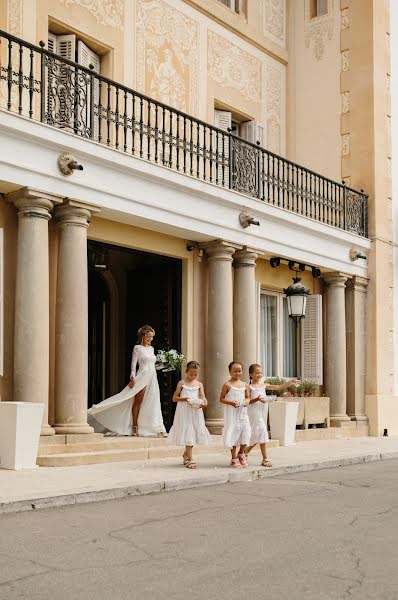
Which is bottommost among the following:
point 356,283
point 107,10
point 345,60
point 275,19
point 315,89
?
point 356,283

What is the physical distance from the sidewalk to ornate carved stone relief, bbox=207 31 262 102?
8548 mm

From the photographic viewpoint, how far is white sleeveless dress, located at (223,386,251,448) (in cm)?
1210

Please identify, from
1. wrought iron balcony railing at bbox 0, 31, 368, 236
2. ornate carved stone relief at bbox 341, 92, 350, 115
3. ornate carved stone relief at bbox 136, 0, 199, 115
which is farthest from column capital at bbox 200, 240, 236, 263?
ornate carved stone relief at bbox 341, 92, 350, 115

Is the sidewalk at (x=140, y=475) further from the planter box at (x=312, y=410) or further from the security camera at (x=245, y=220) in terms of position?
the security camera at (x=245, y=220)

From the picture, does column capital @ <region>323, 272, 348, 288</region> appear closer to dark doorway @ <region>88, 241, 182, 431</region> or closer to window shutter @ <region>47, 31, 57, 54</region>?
dark doorway @ <region>88, 241, 182, 431</region>

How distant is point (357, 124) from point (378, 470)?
1026 centimetres

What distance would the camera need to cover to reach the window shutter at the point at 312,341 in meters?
19.7

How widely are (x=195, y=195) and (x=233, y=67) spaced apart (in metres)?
5.61

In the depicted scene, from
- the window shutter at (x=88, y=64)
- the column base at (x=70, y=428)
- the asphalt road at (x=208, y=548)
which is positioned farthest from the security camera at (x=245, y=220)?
the asphalt road at (x=208, y=548)

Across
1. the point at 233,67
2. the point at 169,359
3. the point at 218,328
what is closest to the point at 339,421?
the point at 218,328

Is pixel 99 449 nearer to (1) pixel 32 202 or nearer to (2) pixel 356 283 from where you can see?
(1) pixel 32 202

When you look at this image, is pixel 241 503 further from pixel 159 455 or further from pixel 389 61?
pixel 389 61

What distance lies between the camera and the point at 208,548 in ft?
20.8

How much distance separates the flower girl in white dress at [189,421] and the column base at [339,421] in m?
7.86
